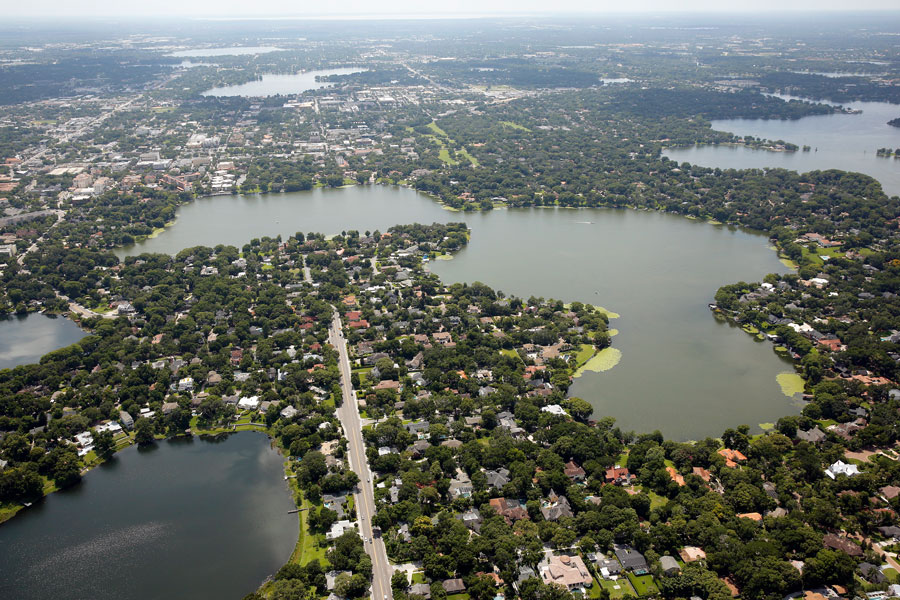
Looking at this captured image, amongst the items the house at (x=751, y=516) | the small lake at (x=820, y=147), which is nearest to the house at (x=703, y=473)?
the house at (x=751, y=516)

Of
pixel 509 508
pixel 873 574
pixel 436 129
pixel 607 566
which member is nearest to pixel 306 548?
pixel 509 508

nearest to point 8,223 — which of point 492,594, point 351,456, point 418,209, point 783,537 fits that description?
point 418,209

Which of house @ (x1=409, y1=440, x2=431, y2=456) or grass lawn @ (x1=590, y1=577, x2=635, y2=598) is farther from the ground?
house @ (x1=409, y1=440, x2=431, y2=456)

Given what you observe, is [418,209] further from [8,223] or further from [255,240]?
[8,223]

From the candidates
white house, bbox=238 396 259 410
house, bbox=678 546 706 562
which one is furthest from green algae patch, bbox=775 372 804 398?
white house, bbox=238 396 259 410

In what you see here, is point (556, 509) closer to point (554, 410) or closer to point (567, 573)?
point (567, 573)

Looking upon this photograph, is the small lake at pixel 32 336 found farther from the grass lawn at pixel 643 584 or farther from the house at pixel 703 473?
the house at pixel 703 473

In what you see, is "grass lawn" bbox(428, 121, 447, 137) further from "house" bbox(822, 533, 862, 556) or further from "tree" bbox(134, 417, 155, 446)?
"house" bbox(822, 533, 862, 556)
